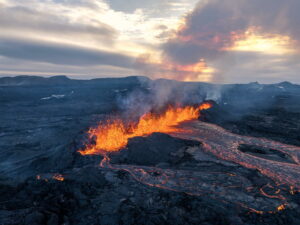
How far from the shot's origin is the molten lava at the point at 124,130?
19866 millimetres

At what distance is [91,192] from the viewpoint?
12047mm

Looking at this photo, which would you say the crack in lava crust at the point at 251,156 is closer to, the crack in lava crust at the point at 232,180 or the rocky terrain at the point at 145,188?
the crack in lava crust at the point at 232,180

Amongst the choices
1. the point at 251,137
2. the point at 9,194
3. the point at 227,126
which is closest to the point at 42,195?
the point at 9,194

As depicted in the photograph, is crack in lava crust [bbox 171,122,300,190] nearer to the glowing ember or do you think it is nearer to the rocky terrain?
the rocky terrain

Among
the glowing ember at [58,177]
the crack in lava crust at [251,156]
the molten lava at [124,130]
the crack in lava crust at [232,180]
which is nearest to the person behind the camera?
the crack in lava crust at [232,180]

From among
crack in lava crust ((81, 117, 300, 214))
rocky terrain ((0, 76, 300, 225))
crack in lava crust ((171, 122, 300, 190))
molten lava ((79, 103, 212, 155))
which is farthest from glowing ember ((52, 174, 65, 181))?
crack in lava crust ((171, 122, 300, 190))

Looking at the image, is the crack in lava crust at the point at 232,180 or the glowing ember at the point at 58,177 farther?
the glowing ember at the point at 58,177

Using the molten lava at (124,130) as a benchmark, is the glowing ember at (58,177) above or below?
below

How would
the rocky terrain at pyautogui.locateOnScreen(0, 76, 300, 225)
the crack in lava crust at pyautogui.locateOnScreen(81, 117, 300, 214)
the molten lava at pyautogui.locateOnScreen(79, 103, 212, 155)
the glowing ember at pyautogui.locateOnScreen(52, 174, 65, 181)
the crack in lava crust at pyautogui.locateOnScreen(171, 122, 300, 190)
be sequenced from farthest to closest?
the molten lava at pyautogui.locateOnScreen(79, 103, 212, 155)
the crack in lava crust at pyautogui.locateOnScreen(171, 122, 300, 190)
the glowing ember at pyautogui.locateOnScreen(52, 174, 65, 181)
the crack in lava crust at pyautogui.locateOnScreen(81, 117, 300, 214)
the rocky terrain at pyautogui.locateOnScreen(0, 76, 300, 225)

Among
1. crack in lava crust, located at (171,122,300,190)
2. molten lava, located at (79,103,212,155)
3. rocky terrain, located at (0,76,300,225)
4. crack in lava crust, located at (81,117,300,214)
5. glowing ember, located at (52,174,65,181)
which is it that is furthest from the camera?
molten lava, located at (79,103,212,155)

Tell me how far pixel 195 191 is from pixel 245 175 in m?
4.52

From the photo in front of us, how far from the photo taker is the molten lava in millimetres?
19866

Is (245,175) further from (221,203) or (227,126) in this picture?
(227,126)

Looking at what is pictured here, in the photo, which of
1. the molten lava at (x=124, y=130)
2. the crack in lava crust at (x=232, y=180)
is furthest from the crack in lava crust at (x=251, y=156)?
the molten lava at (x=124, y=130)
